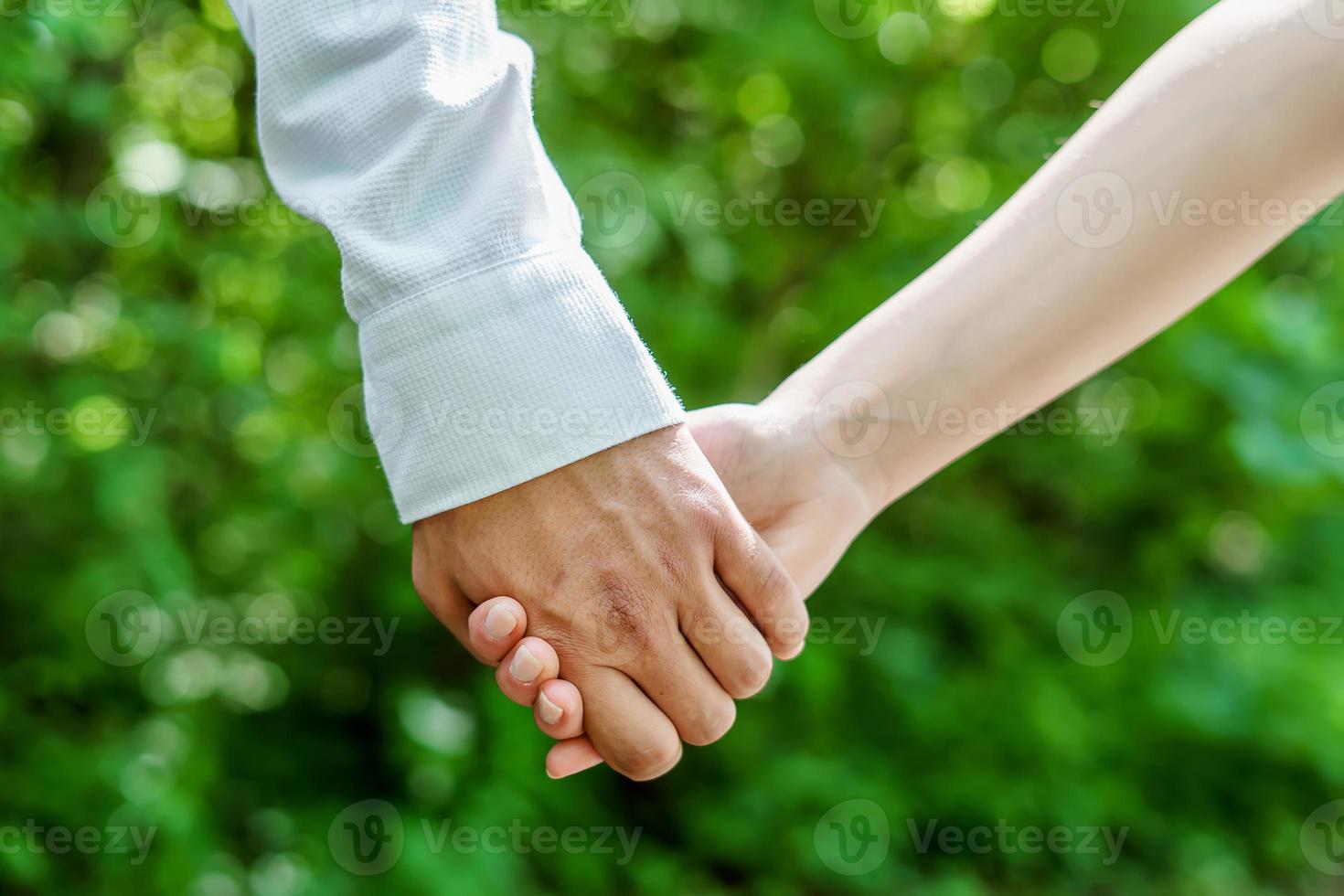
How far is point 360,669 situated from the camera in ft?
8.42

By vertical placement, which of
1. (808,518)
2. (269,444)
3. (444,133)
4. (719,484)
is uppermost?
(444,133)

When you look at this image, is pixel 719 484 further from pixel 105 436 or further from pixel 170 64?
pixel 170 64

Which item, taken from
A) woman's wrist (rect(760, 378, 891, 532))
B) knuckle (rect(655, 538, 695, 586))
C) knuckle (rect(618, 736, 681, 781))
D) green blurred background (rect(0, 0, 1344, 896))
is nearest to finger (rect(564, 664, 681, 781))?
knuckle (rect(618, 736, 681, 781))

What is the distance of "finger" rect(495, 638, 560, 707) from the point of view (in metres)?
1.06

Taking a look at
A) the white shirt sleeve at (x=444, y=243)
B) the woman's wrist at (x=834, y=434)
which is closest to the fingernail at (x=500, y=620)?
the white shirt sleeve at (x=444, y=243)

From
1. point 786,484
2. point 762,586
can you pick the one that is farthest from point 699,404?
point 762,586

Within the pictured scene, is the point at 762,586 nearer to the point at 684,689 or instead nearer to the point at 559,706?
the point at 684,689

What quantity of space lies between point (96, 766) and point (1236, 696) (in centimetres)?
238

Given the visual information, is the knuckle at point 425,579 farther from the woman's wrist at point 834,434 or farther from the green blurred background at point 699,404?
the green blurred background at point 699,404

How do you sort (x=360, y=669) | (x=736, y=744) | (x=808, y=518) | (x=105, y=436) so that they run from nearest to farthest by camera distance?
1. (x=808, y=518)
2. (x=105, y=436)
3. (x=736, y=744)
4. (x=360, y=669)

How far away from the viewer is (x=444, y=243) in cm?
100

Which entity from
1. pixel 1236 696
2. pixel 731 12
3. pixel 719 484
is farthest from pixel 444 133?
pixel 1236 696

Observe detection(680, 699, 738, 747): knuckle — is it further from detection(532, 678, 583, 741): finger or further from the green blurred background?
the green blurred background

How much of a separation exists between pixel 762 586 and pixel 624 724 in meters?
0.19
